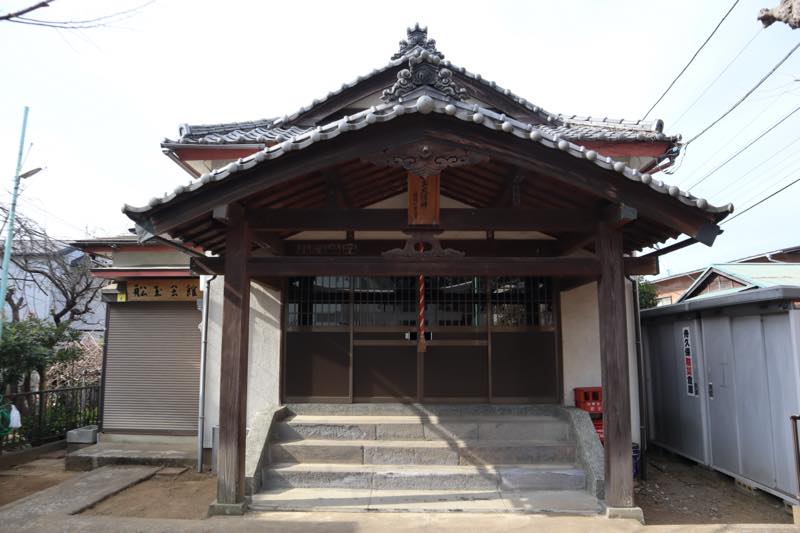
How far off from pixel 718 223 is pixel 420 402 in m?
5.08

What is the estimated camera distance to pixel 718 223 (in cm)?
541

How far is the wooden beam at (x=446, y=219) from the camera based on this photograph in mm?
5988

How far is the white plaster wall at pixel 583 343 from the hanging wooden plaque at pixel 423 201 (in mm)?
3808

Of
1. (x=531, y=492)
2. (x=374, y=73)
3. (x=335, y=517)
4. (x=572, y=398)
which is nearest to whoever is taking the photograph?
(x=335, y=517)

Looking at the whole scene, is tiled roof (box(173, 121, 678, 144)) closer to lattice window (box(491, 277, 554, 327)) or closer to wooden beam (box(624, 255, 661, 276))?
lattice window (box(491, 277, 554, 327))

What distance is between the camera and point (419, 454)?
7.13m

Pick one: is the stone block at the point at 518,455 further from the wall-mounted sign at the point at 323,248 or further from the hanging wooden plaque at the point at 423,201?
the hanging wooden plaque at the point at 423,201

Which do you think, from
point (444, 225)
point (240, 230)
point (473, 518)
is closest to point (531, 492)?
Answer: point (473, 518)

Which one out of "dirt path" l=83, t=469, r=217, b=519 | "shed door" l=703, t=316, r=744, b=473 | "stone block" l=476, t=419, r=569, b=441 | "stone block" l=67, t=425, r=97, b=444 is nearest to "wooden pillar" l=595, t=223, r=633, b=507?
"stone block" l=476, t=419, r=569, b=441

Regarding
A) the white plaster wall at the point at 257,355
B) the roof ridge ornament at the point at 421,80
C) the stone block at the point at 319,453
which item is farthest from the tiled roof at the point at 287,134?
the stone block at the point at 319,453

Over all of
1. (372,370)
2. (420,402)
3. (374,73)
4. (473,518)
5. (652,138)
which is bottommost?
(473,518)

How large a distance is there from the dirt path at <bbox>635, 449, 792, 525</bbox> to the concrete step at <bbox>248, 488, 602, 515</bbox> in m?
1.14

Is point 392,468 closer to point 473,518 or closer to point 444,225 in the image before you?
point 473,518

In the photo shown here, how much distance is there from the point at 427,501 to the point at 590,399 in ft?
10.9
